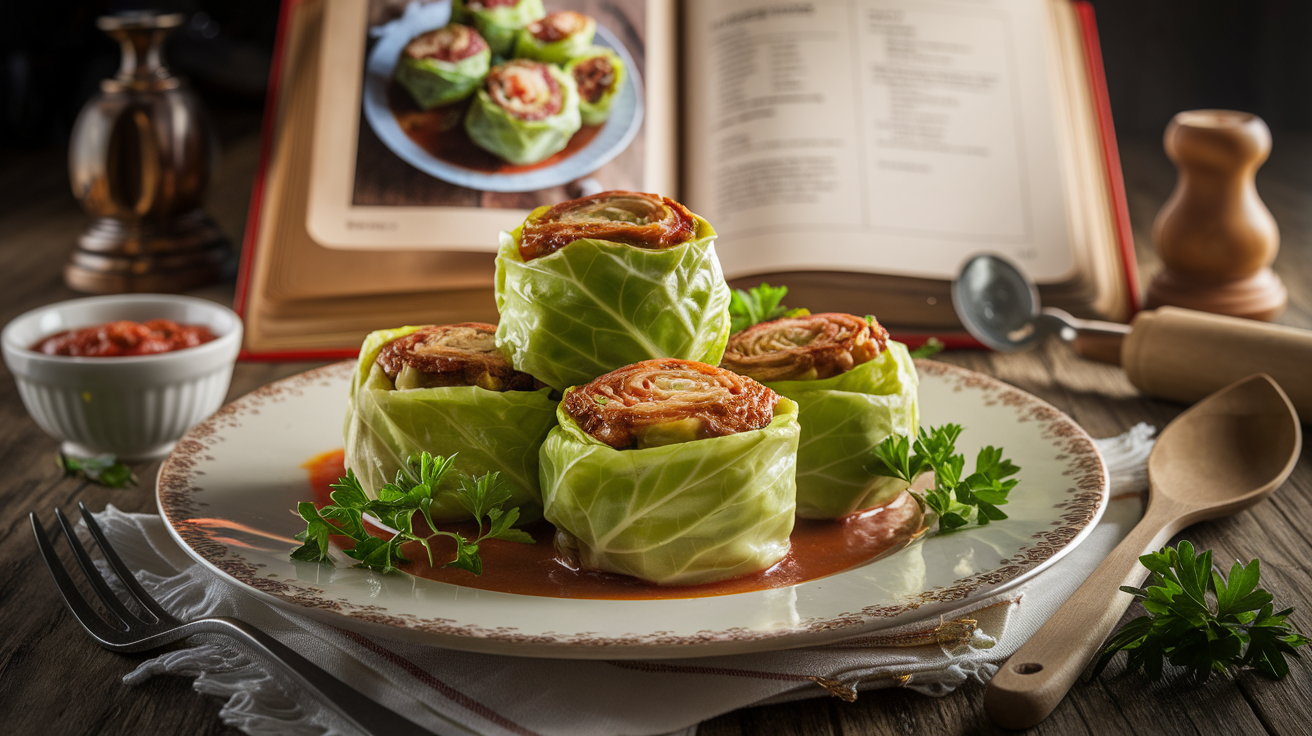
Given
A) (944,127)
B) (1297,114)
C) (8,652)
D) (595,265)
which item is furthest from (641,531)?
(1297,114)

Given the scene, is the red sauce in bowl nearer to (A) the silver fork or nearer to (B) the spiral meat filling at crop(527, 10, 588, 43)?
(A) the silver fork

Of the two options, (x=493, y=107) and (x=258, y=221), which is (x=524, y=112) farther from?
(x=258, y=221)

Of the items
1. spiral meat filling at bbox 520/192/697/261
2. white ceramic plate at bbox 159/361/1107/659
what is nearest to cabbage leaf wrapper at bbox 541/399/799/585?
white ceramic plate at bbox 159/361/1107/659

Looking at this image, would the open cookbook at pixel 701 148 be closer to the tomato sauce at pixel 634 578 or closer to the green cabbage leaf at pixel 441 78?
the green cabbage leaf at pixel 441 78

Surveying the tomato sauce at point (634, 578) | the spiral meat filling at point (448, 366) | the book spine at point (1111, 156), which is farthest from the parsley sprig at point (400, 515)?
the book spine at point (1111, 156)

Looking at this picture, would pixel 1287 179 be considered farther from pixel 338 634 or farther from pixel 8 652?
pixel 8 652

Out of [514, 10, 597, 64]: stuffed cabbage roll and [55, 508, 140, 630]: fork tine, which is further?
[514, 10, 597, 64]: stuffed cabbage roll
